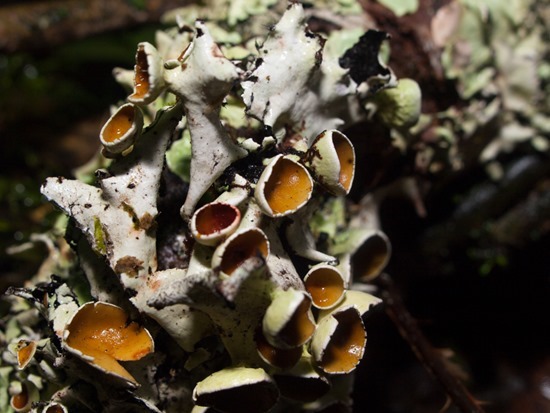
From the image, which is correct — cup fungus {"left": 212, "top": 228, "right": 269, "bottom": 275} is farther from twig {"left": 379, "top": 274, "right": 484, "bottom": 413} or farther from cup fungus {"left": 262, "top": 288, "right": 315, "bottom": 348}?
twig {"left": 379, "top": 274, "right": 484, "bottom": 413}

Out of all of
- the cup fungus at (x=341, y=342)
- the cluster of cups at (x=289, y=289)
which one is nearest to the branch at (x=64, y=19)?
the cluster of cups at (x=289, y=289)

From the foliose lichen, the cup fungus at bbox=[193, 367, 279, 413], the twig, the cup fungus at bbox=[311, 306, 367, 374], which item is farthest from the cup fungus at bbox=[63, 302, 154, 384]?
the twig

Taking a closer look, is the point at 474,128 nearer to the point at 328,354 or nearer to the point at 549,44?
A: the point at 549,44

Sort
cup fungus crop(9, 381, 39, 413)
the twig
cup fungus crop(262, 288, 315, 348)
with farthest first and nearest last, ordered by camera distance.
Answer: the twig → cup fungus crop(9, 381, 39, 413) → cup fungus crop(262, 288, 315, 348)

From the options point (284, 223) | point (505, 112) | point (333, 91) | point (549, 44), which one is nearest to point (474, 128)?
point (505, 112)

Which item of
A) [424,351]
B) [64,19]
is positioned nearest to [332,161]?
[424,351]
